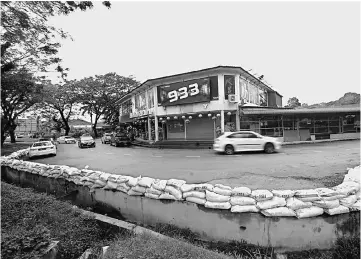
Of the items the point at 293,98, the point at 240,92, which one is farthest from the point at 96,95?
the point at 293,98

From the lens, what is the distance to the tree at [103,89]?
37.2 m

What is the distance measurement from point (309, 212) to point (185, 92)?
627 inches

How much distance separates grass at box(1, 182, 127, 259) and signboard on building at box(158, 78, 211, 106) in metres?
14.6

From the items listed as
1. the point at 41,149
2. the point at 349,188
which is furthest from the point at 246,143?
the point at 41,149

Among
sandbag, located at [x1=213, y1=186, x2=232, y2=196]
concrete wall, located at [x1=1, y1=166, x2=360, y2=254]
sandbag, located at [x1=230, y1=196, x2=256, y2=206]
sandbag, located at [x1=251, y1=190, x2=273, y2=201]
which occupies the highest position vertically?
sandbag, located at [x1=213, y1=186, x2=232, y2=196]

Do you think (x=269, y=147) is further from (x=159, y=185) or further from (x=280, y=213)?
(x=159, y=185)

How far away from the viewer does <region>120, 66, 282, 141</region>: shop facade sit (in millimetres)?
17688

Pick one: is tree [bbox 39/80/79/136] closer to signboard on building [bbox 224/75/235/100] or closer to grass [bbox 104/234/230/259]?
signboard on building [bbox 224/75/235/100]

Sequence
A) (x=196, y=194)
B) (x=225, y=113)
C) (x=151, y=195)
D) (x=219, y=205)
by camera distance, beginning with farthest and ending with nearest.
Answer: (x=225, y=113) < (x=151, y=195) < (x=196, y=194) < (x=219, y=205)

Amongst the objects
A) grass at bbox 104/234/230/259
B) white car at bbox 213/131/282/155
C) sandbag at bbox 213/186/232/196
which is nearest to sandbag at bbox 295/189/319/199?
sandbag at bbox 213/186/232/196

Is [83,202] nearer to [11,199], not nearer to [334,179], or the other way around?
[11,199]

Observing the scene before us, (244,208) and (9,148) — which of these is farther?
(9,148)

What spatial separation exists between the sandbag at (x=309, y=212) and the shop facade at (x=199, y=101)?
14000 mm

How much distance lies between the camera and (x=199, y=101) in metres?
18.1
